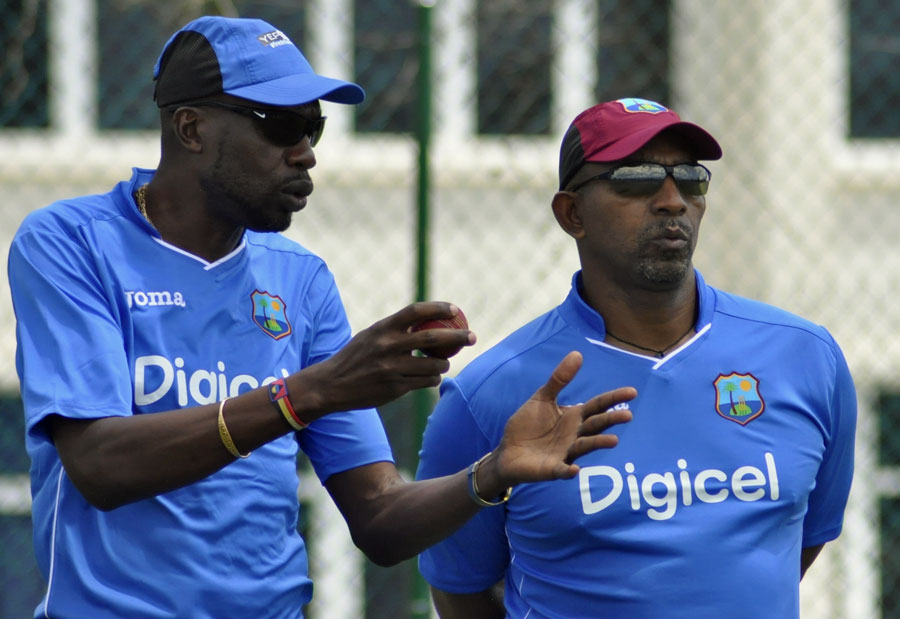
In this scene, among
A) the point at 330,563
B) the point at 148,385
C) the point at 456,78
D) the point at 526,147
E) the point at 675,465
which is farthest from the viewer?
the point at 456,78

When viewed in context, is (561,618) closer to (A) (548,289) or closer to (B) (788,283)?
(A) (548,289)

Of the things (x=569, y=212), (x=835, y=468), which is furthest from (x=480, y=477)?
(x=835, y=468)

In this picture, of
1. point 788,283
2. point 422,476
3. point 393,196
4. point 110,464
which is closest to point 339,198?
point 393,196

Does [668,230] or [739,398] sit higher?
[668,230]

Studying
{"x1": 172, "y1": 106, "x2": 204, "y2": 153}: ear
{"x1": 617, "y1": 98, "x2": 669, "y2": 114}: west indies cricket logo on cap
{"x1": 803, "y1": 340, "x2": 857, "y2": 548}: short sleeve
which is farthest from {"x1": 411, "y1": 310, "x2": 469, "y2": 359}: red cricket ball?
{"x1": 803, "y1": 340, "x2": 857, "y2": 548}: short sleeve

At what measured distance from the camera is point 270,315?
8.97 ft

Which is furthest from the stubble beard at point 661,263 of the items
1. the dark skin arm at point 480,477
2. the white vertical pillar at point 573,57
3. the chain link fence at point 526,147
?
the white vertical pillar at point 573,57

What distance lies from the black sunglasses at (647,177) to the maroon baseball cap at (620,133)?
4cm

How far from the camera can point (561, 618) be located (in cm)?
270

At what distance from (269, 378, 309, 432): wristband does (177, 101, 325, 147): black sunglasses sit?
0.61 m

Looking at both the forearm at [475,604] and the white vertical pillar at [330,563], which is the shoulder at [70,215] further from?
the white vertical pillar at [330,563]

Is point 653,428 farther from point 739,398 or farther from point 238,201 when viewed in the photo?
point 238,201

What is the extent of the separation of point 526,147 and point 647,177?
17.1 feet

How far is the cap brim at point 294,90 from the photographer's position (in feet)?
8.72
